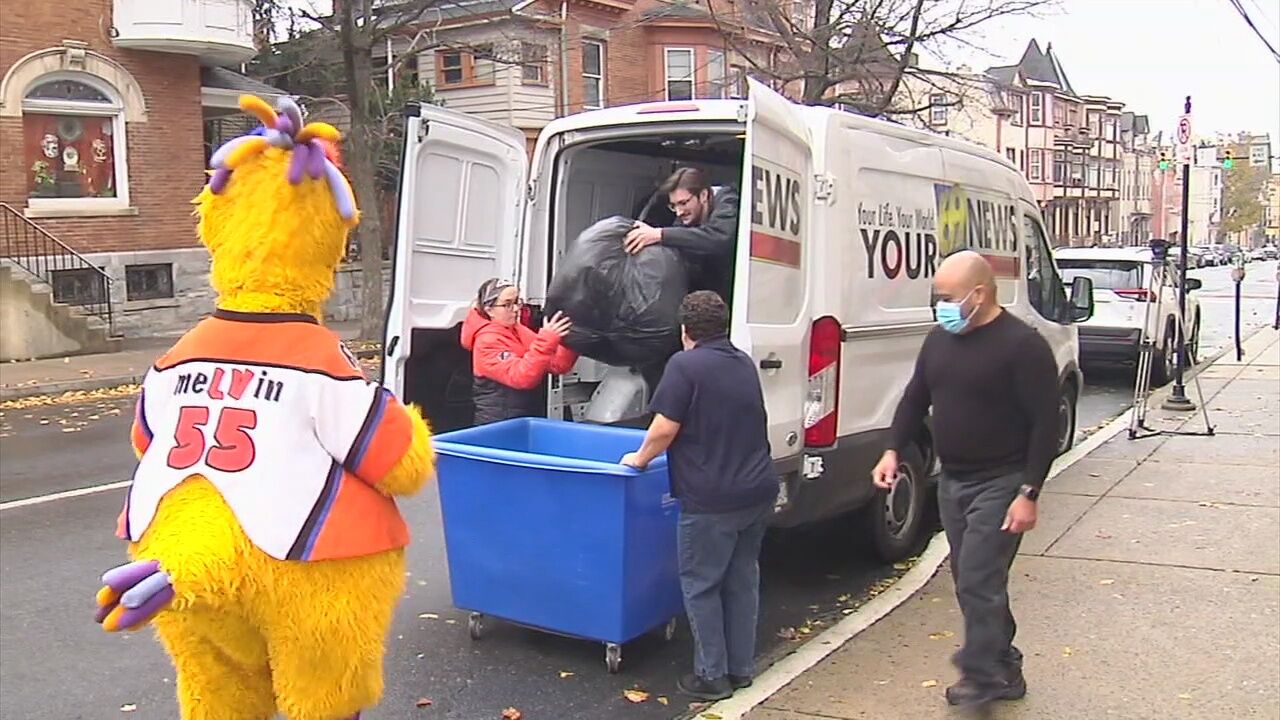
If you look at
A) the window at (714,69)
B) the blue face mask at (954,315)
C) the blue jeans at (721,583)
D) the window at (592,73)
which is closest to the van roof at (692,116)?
the blue face mask at (954,315)

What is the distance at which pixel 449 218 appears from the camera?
599 cm

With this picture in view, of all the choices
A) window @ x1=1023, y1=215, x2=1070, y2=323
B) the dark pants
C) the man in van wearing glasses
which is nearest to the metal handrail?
the man in van wearing glasses

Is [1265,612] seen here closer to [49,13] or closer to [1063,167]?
[49,13]

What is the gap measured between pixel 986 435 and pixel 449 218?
2967 millimetres

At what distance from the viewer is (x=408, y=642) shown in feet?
17.8

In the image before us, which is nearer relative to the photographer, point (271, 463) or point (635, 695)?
point (271, 463)

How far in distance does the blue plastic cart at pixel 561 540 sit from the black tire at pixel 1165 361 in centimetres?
1153

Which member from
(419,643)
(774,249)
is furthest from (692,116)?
(419,643)

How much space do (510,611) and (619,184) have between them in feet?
9.21

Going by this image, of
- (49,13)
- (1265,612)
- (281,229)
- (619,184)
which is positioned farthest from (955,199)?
(49,13)

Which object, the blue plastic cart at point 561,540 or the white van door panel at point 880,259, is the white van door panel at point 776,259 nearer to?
the white van door panel at point 880,259

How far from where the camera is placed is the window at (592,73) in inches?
1211

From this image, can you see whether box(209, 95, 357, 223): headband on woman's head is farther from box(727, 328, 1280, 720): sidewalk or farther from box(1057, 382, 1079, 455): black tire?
box(1057, 382, 1079, 455): black tire

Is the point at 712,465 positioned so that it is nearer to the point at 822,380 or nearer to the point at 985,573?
the point at 985,573
